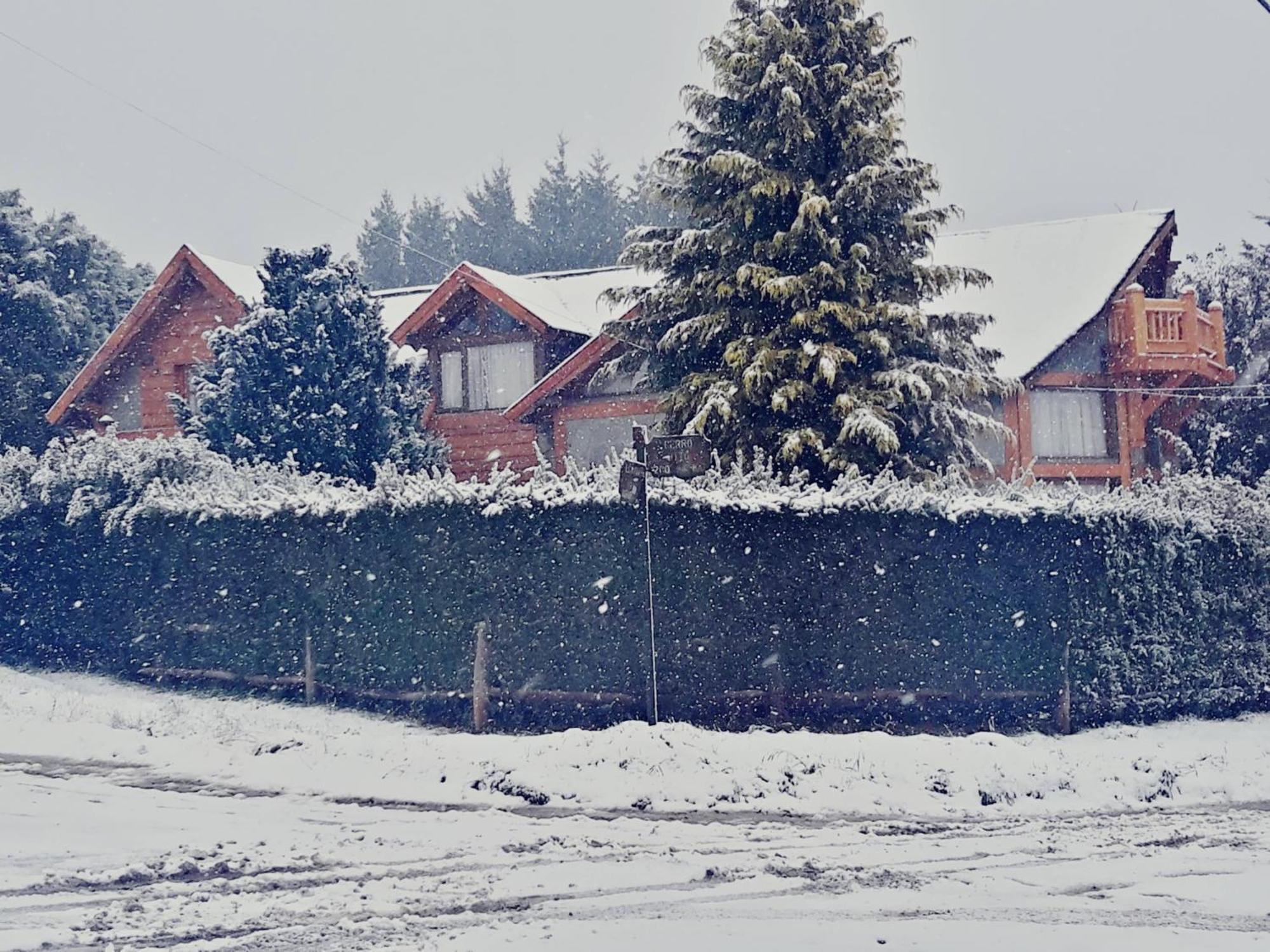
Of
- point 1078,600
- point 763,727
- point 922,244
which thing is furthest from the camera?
point 922,244

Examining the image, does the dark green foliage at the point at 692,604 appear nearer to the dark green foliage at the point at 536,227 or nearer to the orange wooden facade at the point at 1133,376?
the orange wooden facade at the point at 1133,376

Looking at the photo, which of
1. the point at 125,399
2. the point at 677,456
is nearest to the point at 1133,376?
the point at 677,456

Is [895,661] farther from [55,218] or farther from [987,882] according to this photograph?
[55,218]

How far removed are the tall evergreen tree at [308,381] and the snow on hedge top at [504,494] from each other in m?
2.69

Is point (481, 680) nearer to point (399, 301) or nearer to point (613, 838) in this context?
point (613, 838)

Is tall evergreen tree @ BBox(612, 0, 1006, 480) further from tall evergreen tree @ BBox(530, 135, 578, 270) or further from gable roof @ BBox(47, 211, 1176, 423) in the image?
tall evergreen tree @ BBox(530, 135, 578, 270)

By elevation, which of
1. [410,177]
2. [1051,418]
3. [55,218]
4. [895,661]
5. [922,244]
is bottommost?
[895,661]

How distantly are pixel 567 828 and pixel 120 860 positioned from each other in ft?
9.90

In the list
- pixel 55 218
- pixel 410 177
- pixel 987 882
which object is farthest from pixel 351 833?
pixel 410 177

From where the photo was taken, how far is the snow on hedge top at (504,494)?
13375 mm

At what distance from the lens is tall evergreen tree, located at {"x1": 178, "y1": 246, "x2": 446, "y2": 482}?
20.7 m

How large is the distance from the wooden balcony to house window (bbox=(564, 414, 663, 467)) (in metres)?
9.57

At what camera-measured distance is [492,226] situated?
2945 inches

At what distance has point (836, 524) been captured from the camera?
43.5ft
